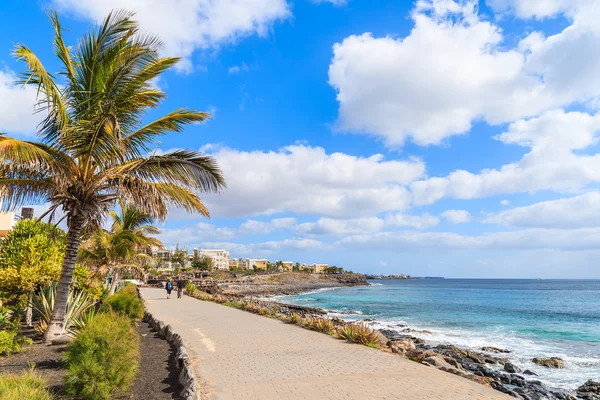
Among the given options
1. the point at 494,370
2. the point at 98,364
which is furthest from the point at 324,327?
the point at 98,364

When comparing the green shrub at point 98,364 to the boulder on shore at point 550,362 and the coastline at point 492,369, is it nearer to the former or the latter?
the coastline at point 492,369

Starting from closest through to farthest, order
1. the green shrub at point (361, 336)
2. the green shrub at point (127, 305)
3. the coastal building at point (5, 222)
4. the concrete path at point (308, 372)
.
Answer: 1. the concrete path at point (308, 372)
2. the green shrub at point (361, 336)
3. the green shrub at point (127, 305)
4. the coastal building at point (5, 222)

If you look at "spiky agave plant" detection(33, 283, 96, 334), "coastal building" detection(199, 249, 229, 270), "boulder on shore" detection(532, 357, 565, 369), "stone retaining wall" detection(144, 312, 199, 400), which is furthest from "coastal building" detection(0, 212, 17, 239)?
"coastal building" detection(199, 249, 229, 270)

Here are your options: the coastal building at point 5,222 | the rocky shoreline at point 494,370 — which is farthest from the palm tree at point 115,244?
the rocky shoreline at point 494,370

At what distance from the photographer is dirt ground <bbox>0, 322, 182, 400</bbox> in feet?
20.5

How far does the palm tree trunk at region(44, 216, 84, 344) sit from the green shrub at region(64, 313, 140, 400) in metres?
3.71

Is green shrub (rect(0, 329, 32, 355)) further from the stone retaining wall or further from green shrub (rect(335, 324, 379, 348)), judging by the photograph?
green shrub (rect(335, 324, 379, 348))

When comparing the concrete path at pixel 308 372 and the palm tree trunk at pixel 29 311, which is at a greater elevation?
the palm tree trunk at pixel 29 311

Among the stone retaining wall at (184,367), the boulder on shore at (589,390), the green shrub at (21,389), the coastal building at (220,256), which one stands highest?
the coastal building at (220,256)

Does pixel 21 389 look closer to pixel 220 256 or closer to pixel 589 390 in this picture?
pixel 589 390

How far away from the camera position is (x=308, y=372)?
7691 mm

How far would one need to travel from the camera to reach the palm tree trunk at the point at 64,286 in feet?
29.5

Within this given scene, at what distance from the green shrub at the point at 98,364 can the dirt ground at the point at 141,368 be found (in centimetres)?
39

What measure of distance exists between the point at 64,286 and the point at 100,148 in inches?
132
